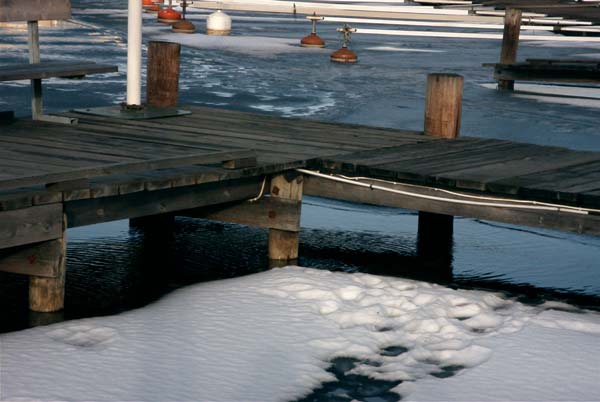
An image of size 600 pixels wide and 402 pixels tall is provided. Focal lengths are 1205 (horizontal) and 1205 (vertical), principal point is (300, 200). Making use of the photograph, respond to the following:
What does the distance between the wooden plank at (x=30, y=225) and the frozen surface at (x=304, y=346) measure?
531 millimetres

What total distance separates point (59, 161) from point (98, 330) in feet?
4.71

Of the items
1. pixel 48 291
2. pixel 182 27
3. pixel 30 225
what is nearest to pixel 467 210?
pixel 48 291

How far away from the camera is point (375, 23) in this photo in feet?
123

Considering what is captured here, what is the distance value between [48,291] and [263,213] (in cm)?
202

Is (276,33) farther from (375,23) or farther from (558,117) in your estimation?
(558,117)

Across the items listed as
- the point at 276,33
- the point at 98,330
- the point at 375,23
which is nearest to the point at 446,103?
the point at 98,330

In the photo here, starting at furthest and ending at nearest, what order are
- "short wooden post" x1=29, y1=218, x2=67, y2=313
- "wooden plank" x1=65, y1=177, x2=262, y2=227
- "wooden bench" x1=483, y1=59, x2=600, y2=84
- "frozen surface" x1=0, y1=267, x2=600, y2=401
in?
"wooden bench" x1=483, y1=59, x2=600, y2=84
"wooden plank" x1=65, y1=177, x2=262, y2=227
"short wooden post" x1=29, y1=218, x2=67, y2=313
"frozen surface" x1=0, y1=267, x2=600, y2=401

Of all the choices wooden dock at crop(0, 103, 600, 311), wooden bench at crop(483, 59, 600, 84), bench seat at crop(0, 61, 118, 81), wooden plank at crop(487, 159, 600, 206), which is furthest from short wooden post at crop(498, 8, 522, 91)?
wooden plank at crop(487, 159, 600, 206)

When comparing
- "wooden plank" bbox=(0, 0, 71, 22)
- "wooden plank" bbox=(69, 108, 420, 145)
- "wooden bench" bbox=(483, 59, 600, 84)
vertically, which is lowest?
"wooden bench" bbox=(483, 59, 600, 84)

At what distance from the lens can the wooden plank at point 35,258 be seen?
719 centimetres

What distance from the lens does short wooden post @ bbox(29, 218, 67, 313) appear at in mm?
7273

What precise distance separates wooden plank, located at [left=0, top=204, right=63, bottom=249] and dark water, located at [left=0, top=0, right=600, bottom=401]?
55 cm

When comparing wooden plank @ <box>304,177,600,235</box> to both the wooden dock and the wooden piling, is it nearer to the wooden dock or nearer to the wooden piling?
the wooden dock

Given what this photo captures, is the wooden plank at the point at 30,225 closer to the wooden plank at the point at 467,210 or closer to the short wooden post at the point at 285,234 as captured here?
the short wooden post at the point at 285,234
